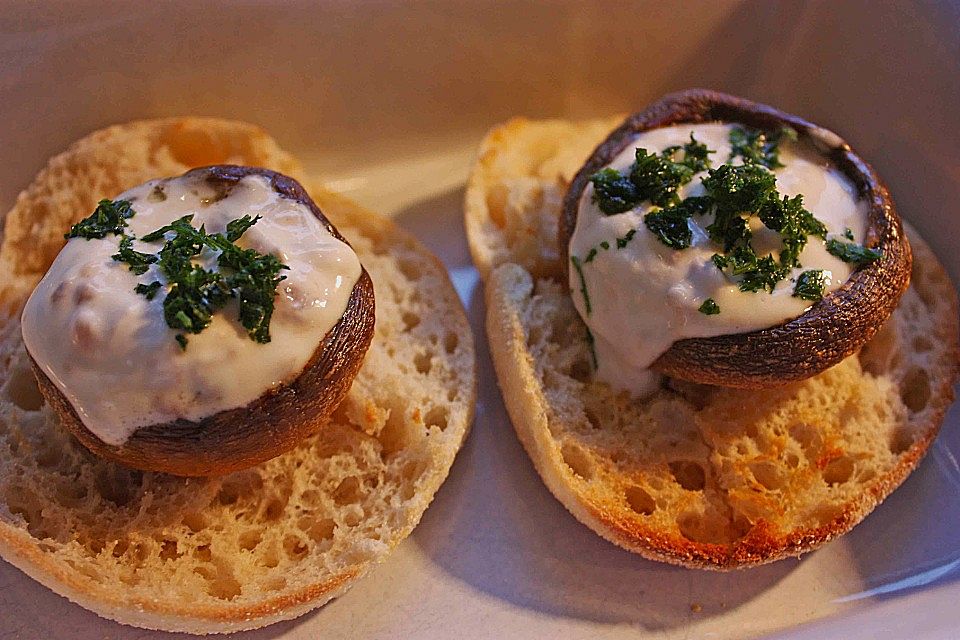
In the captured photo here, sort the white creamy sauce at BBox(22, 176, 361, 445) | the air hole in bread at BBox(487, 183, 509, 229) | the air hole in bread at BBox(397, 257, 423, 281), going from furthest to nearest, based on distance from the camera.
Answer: the air hole in bread at BBox(487, 183, 509, 229) < the air hole in bread at BBox(397, 257, 423, 281) < the white creamy sauce at BBox(22, 176, 361, 445)

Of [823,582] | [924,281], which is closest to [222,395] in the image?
[823,582]

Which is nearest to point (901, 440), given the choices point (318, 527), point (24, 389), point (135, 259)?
point (318, 527)

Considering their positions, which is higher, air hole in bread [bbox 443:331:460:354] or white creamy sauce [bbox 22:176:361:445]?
white creamy sauce [bbox 22:176:361:445]

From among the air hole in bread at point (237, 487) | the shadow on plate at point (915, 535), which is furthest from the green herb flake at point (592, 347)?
the air hole in bread at point (237, 487)

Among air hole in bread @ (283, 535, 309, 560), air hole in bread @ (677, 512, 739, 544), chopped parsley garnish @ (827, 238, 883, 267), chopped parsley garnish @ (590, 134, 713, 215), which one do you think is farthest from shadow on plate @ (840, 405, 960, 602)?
air hole in bread @ (283, 535, 309, 560)

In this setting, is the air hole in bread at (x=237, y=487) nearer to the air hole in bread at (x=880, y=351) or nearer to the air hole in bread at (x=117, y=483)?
the air hole in bread at (x=117, y=483)

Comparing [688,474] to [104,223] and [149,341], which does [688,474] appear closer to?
[149,341]

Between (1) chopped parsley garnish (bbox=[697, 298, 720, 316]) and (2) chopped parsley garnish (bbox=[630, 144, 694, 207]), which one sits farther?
(2) chopped parsley garnish (bbox=[630, 144, 694, 207])

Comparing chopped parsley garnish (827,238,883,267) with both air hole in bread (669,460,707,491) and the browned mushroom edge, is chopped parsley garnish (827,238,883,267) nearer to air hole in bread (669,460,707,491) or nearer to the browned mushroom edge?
air hole in bread (669,460,707,491)
